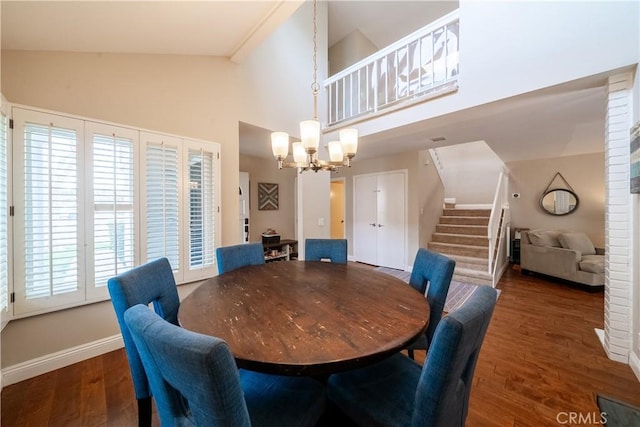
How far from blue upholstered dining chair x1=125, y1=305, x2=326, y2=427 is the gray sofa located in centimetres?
489

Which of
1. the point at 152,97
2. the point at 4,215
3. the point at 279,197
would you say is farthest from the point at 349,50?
the point at 4,215

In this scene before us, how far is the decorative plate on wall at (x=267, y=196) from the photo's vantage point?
5191mm

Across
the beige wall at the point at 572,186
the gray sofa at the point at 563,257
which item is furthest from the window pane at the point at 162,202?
the beige wall at the point at 572,186

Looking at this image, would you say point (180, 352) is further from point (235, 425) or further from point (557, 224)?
point (557, 224)

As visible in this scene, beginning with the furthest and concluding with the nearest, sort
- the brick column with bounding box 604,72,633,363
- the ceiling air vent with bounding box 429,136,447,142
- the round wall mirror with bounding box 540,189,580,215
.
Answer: the round wall mirror with bounding box 540,189,580,215 < the ceiling air vent with bounding box 429,136,447,142 < the brick column with bounding box 604,72,633,363

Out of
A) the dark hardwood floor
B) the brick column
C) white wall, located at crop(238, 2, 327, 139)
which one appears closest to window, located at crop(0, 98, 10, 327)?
the dark hardwood floor

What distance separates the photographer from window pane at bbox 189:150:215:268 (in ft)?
8.51

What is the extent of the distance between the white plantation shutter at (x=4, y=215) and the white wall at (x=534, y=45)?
362cm

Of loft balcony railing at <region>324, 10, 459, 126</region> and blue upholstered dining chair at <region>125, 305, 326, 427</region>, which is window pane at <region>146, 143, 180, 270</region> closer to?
blue upholstered dining chair at <region>125, 305, 326, 427</region>

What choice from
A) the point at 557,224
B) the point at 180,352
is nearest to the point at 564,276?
the point at 557,224

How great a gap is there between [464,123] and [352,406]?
3329mm

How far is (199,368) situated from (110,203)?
6.93 ft

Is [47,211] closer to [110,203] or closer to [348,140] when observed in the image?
[110,203]

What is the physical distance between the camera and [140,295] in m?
1.33
